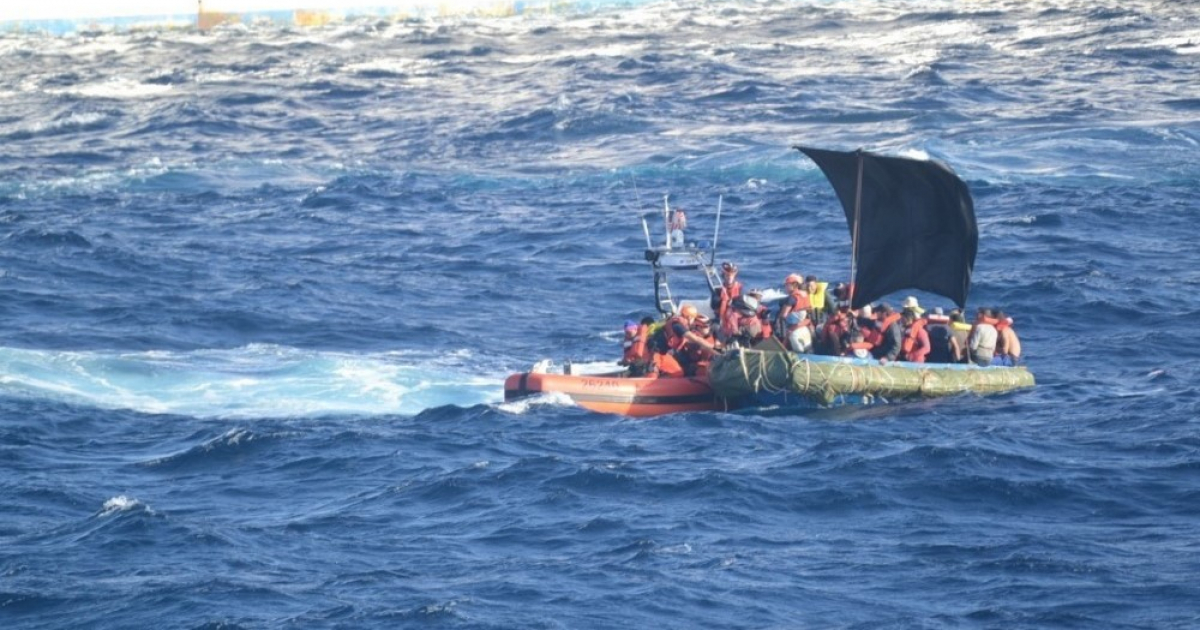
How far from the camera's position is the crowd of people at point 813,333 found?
27984 millimetres

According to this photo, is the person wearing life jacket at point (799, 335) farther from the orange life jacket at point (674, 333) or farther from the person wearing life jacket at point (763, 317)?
the orange life jacket at point (674, 333)

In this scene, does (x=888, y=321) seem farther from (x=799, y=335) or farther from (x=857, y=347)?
(x=799, y=335)

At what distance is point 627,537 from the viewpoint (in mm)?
20844

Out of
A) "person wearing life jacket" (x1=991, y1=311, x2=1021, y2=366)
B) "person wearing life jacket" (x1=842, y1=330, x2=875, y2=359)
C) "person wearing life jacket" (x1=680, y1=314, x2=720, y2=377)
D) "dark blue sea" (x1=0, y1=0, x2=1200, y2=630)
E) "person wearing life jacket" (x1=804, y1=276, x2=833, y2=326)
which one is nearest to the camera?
"dark blue sea" (x1=0, y1=0, x2=1200, y2=630)

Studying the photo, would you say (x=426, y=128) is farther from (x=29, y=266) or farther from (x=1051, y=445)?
(x=1051, y=445)

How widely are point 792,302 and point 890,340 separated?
5.97 ft

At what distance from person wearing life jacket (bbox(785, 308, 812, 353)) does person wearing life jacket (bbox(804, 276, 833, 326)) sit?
69cm

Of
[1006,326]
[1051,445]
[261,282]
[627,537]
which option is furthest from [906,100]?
[627,537]

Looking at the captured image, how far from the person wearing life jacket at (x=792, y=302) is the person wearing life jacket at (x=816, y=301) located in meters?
0.18

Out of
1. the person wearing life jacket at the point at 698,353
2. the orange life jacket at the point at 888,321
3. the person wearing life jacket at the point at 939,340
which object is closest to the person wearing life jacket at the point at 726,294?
the person wearing life jacket at the point at 698,353

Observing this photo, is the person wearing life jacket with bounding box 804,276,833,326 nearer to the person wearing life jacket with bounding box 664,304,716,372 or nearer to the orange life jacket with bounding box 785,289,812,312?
the orange life jacket with bounding box 785,289,812,312

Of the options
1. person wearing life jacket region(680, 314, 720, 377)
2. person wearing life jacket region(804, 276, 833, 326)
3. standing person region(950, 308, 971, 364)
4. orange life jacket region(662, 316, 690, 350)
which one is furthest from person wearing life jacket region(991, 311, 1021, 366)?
orange life jacket region(662, 316, 690, 350)

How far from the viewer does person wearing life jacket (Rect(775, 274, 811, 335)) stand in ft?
94.1

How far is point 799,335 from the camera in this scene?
2789cm
